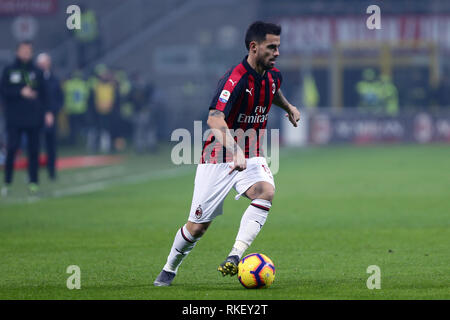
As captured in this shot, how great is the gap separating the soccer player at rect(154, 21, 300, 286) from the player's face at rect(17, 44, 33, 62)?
8.06 metres

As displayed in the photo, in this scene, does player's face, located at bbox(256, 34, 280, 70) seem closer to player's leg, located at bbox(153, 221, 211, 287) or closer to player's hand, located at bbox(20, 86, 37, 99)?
player's leg, located at bbox(153, 221, 211, 287)

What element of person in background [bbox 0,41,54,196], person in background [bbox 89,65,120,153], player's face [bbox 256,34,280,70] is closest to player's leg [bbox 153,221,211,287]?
player's face [bbox 256,34,280,70]

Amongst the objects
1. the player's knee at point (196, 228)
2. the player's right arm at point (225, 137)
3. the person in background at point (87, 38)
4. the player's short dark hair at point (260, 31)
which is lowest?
the player's knee at point (196, 228)

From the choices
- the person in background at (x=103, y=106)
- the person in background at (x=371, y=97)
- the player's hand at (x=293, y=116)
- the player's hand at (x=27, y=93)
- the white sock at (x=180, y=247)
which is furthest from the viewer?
the person in background at (x=371, y=97)

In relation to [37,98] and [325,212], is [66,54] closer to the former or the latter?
[37,98]

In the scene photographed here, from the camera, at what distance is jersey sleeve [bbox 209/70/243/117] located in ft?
23.7

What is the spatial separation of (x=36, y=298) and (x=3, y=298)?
0.76 feet

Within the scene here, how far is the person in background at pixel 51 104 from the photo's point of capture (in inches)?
668

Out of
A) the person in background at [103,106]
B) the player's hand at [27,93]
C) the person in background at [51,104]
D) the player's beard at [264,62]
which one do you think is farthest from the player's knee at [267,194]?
the person in background at [103,106]

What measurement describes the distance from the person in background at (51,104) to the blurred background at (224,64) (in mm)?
8786

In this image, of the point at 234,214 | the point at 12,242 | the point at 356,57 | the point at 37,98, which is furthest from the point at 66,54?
the point at 12,242

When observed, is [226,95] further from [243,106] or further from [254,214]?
[254,214]

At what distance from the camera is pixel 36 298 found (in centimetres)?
684

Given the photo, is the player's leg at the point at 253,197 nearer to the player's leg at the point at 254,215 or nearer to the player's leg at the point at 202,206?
the player's leg at the point at 254,215
